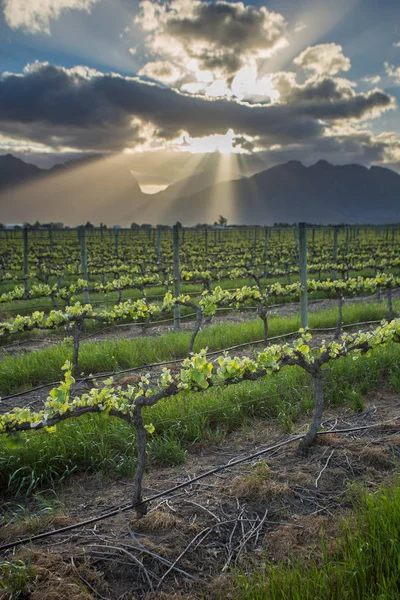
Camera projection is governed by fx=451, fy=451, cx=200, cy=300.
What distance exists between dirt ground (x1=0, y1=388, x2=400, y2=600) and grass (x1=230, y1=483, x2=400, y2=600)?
6.6 inches

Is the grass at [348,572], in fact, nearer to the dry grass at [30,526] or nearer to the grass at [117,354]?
the dry grass at [30,526]

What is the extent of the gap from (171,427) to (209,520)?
159cm

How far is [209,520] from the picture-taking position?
360 centimetres

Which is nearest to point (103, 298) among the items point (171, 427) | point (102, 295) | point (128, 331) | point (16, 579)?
point (102, 295)

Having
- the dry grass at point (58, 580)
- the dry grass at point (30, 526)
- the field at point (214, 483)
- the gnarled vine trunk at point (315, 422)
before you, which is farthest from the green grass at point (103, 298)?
the dry grass at point (58, 580)

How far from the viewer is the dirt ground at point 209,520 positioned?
9.86 ft

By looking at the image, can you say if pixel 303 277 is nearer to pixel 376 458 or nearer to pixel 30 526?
pixel 376 458

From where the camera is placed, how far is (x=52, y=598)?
9.17ft

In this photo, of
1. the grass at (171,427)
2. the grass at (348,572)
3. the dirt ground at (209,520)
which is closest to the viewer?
the grass at (348,572)

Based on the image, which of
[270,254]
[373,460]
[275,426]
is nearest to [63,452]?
[275,426]

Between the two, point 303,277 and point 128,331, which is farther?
point 128,331

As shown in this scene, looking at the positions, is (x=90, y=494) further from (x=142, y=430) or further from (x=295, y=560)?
(x=295, y=560)

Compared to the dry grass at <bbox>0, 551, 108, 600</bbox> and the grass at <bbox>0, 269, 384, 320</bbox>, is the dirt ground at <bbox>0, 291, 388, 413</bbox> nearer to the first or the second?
the grass at <bbox>0, 269, 384, 320</bbox>

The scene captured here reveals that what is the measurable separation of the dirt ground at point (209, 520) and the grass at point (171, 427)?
0.19 m
